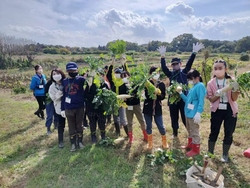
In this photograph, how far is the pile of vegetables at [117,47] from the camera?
463 centimetres

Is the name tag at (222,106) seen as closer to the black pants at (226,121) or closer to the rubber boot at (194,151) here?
the black pants at (226,121)

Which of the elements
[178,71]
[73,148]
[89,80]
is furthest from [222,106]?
[73,148]

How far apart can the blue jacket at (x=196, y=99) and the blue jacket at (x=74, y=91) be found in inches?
93.1

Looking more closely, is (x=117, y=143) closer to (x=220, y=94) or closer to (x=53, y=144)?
(x=53, y=144)

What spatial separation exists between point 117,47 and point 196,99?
2.03 m

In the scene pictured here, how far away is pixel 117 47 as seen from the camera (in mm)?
4648

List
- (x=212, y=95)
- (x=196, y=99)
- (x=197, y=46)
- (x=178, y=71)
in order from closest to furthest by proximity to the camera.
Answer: (x=212, y=95) < (x=196, y=99) < (x=197, y=46) < (x=178, y=71)


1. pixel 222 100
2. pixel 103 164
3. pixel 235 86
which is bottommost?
pixel 103 164

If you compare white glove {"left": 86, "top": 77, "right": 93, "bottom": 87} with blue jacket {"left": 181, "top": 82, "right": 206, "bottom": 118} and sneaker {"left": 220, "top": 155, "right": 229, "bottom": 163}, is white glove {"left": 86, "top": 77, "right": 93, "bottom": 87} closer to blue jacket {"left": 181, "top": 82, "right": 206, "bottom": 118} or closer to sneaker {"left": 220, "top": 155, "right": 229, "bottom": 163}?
blue jacket {"left": 181, "top": 82, "right": 206, "bottom": 118}

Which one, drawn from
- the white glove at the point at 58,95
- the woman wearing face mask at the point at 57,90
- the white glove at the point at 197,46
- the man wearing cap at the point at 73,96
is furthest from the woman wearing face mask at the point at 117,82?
the white glove at the point at 197,46

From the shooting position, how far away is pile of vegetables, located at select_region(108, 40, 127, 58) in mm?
4626

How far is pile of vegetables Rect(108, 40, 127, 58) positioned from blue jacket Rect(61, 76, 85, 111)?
94 centimetres

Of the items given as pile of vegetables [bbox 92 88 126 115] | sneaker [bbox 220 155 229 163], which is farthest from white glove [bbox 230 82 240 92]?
pile of vegetables [bbox 92 88 126 115]

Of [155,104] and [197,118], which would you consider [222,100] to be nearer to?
[197,118]
